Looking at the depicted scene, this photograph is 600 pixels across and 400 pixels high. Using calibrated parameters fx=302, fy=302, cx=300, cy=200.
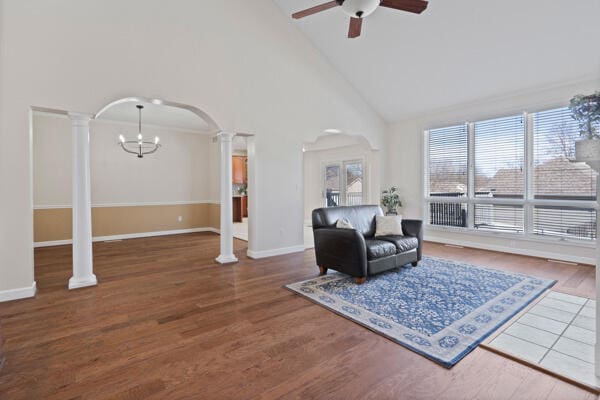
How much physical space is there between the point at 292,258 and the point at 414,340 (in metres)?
2.88

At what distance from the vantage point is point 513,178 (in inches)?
206

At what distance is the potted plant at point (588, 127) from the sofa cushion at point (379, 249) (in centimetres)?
214

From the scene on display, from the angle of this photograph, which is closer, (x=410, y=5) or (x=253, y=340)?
(x=253, y=340)

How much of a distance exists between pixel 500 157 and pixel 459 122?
1.02 meters

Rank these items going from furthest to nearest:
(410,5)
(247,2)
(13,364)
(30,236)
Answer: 1. (247,2)
2. (30,236)
3. (410,5)
4. (13,364)

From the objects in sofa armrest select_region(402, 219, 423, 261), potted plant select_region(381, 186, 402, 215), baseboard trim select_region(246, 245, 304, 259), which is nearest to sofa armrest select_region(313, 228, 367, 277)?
sofa armrest select_region(402, 219, 423, 261)

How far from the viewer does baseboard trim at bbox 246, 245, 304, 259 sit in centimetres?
504

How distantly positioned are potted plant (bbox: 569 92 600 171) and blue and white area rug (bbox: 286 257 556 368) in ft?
4.80

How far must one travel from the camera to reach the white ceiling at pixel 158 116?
5949 millimetres

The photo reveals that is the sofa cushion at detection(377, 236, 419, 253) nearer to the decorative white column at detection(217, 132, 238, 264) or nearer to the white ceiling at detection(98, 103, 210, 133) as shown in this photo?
the decorative white column at detection(217, 132, 238, 264)

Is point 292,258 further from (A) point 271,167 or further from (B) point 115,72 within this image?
(B) point 115,72

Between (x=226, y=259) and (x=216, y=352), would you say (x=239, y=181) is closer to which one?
(x=226, y=259)

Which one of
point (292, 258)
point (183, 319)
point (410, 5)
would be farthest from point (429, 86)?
point (183, 319)

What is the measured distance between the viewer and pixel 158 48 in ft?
13.3
